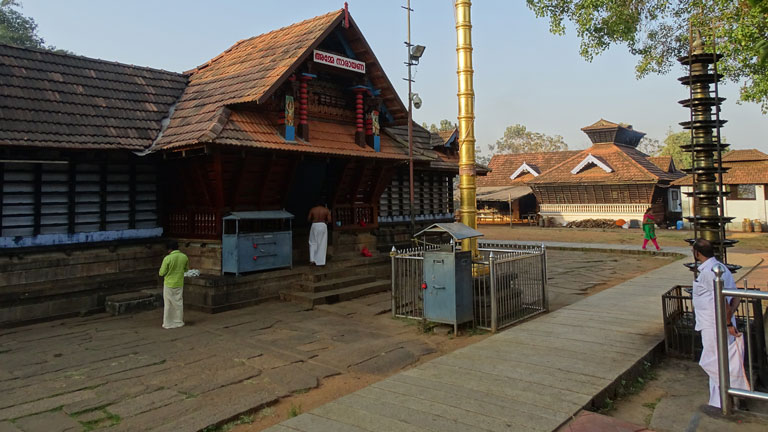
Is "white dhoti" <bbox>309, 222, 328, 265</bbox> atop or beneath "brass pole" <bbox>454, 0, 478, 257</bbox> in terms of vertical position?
beneath

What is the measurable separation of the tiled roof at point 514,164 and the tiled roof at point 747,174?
13.8m

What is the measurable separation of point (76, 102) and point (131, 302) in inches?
179

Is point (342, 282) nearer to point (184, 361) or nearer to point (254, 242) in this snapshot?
point (254, 242)

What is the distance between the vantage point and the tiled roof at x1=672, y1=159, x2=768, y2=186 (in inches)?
1099

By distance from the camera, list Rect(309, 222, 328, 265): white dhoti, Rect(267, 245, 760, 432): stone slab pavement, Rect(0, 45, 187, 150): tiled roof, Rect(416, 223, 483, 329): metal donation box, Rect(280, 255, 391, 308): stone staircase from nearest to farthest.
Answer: Rect(267, 245, 760, 432): stone slab pavement
Rect(416, 223, 483, 329): metal donation box
Rect(0, 45, 187, 150): tiled roof
Rect(280, 255, 391, 308): stone staircase
Rect(309, 222, 328, 265): white dhoti

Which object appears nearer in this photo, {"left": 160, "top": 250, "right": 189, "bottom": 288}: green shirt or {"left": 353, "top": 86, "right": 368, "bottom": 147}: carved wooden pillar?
{"left": 160, "top": 250, "right": 189, "bottom": 288}: green shirt

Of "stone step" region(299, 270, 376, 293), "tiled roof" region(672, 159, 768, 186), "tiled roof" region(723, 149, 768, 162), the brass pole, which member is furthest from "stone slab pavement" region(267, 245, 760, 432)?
"tiled roof" region(723, 149, 768, 162)

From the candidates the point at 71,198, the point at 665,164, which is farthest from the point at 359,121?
the point at 665,164

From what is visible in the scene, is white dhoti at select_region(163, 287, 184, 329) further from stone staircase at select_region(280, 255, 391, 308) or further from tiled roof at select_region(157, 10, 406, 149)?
tiled roof at select_region(157, 10, 406, 149)

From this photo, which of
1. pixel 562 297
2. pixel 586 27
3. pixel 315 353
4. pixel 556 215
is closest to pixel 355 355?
pixel 315 353

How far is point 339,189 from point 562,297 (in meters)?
6.19

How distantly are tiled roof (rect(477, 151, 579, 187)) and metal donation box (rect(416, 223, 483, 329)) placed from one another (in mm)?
35141

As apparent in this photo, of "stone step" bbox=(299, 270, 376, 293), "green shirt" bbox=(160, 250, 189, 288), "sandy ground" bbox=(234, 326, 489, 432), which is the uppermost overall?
"green shirt" bbox=(160, 250, 189, 288)

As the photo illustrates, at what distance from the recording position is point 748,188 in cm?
2950
